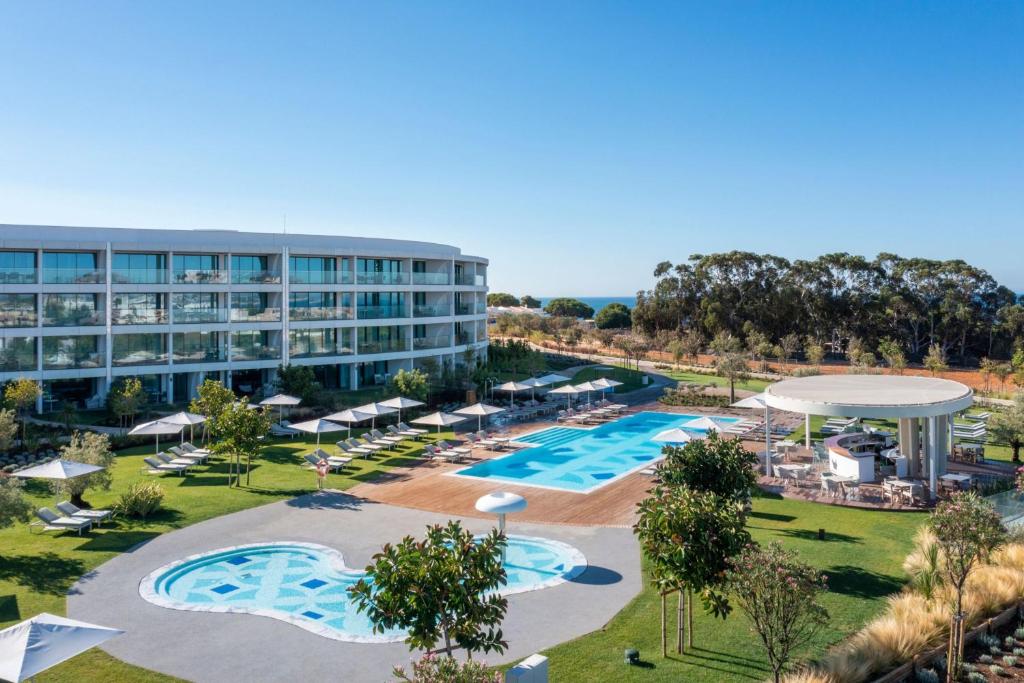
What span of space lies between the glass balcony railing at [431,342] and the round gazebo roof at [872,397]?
86.9ft

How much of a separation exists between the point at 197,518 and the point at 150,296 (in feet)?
75.9

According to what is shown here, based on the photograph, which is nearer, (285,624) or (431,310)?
(285,624)

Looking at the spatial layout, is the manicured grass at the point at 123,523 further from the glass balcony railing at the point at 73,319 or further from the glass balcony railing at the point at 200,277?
the glass balcony railing at the point at 200,277

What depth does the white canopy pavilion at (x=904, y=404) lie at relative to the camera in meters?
20.9

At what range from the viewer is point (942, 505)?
1184 centimetres

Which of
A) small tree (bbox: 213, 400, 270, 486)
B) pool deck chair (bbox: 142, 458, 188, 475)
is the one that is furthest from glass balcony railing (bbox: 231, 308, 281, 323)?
small tree (bbox: 213, 400, 270, 486)

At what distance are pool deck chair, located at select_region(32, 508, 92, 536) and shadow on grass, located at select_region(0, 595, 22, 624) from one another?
4.08 metres

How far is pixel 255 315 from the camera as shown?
4203cm

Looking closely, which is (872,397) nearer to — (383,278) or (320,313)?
(320,313)

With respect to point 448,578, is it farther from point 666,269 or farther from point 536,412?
point 666,269

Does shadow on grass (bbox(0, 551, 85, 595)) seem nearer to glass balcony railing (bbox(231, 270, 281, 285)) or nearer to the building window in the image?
the building window

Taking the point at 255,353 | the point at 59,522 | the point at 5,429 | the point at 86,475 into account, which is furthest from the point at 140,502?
the point at 255,353

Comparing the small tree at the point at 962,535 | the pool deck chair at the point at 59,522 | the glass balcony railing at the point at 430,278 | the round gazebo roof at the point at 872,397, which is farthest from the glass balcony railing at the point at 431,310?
the small tree at the point at 962,535

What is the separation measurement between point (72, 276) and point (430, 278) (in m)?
20.3
